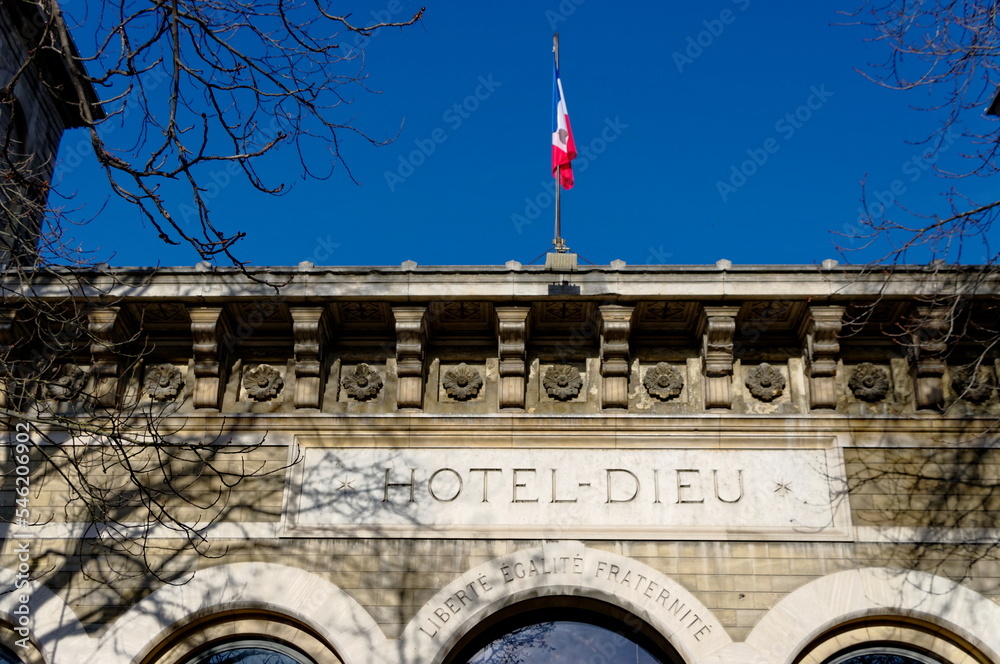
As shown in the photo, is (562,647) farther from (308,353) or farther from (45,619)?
(45,619)

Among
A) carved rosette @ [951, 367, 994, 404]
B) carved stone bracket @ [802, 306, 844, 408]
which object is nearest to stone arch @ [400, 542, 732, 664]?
carved stone bracket @ [802, 306, 844, 408]

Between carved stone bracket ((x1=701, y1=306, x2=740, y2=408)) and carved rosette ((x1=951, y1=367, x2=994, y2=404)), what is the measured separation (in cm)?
235

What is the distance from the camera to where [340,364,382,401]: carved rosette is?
1170cm

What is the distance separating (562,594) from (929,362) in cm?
454

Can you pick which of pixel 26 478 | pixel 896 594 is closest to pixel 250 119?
pixel 26 478

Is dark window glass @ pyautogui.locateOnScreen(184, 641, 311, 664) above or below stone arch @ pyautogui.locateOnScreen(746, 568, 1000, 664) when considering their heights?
below

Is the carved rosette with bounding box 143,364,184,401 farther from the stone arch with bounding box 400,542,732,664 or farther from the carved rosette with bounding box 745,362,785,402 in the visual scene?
the carved rosette with bounding box 745,362,785,402

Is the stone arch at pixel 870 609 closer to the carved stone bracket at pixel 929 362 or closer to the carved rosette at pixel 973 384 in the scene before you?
the carved stone bracket at pixel 929 362

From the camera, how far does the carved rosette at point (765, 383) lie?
11.5 metres

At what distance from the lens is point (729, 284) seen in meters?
11.4

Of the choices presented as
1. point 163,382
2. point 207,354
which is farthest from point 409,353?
point 163,382

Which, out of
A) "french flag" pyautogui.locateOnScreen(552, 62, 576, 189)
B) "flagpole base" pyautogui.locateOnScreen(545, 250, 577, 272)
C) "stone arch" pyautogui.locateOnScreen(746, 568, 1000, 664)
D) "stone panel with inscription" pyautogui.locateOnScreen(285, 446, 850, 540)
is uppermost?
"french flag" pyautogui.locateOnScreen(552, 62, 576, 189)

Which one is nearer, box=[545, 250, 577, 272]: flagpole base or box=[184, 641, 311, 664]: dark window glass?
box=[184, 641, 311, 664]: dark window glass

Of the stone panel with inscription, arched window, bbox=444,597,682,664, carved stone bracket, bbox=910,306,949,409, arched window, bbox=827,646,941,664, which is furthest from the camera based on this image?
carved stone bracket, bbox=910,306,949,409
